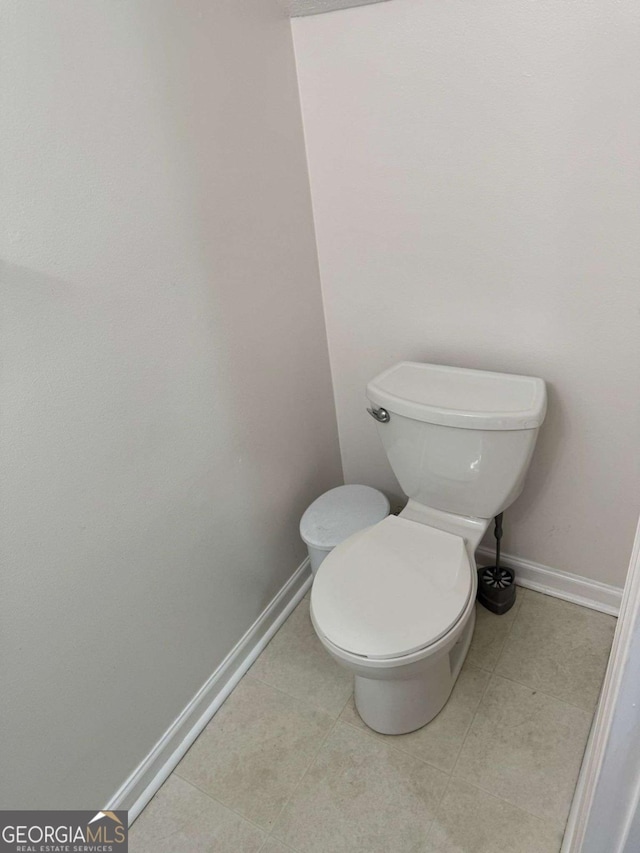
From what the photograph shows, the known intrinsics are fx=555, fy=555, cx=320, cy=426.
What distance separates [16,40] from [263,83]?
0.60m

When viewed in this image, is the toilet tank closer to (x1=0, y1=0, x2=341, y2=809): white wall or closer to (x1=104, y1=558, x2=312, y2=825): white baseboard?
(x1=0, y1=0, x2=341, y2=809): white wall

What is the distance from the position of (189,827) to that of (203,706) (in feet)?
0.88

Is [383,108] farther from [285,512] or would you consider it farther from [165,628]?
[165,628]

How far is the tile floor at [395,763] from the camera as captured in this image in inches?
48.4

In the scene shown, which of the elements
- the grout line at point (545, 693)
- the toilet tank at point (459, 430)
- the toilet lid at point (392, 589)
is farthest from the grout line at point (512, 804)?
the toilet tank at point (459, 430)

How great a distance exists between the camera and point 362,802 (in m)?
1.28

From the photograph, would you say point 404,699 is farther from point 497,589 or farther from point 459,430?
point 459,430

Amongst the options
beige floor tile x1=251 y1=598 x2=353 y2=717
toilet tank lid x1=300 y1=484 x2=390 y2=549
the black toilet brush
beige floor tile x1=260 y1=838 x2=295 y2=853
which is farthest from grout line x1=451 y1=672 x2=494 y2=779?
toilet tank lid x1=300 y1=484 x2=390 y2=549

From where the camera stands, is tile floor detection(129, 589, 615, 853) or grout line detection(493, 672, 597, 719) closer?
tile floor detection(129, 589, 615, 853)

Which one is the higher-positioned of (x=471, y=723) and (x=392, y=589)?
(x=392, y=589)

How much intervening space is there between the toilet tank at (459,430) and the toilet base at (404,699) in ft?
1.29
